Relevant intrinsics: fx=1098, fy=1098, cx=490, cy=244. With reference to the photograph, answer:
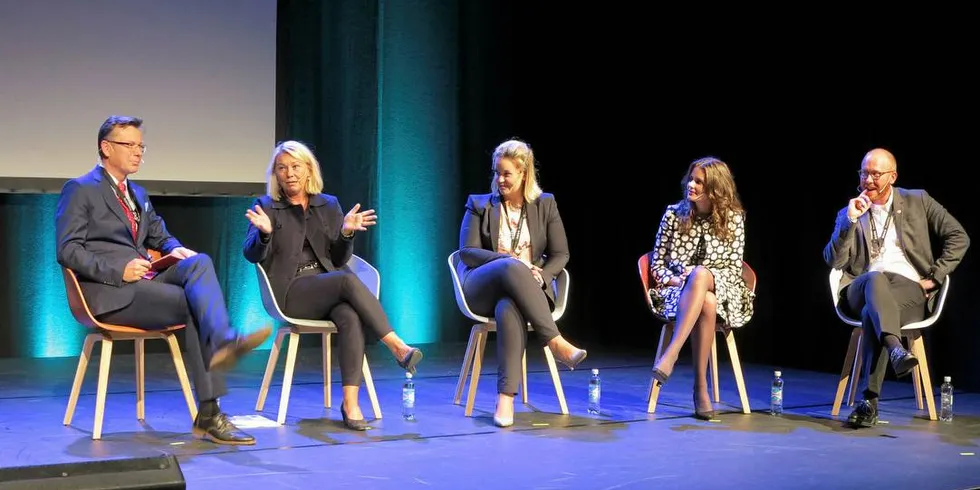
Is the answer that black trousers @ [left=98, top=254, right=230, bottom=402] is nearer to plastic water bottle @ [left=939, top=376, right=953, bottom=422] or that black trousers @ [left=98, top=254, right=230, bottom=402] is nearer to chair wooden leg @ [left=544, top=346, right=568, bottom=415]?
chair wooden leg @ [left=544, top=346, right=568, bottom=415]

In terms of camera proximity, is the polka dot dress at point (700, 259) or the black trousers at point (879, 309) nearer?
the black trousers at point (879, 309)

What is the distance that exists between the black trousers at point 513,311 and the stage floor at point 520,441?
0.76ft

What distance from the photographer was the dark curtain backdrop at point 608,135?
5543 millimetres

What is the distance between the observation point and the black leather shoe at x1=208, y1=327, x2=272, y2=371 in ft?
11.5

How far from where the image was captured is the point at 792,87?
6074 mm

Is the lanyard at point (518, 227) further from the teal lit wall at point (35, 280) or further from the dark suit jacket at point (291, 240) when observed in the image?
the teal lit wall at point (35, 280)

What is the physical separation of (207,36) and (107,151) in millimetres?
2587

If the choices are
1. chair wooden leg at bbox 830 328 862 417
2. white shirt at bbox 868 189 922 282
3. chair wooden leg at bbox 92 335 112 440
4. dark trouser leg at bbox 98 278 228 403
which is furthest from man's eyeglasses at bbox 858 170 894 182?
chair wooden leg at bbox 92 335 112 440

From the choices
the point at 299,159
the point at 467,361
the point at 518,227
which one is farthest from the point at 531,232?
the point at 299,159

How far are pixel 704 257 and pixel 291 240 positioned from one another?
5.61 ft

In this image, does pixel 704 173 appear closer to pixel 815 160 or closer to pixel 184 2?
pixel 815 160

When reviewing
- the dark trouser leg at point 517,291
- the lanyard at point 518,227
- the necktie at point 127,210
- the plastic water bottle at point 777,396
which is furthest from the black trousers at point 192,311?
the plastic water bottle at point 777,396

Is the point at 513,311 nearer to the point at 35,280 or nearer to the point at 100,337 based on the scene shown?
the point at 100,337

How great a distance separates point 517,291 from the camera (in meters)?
4.20
